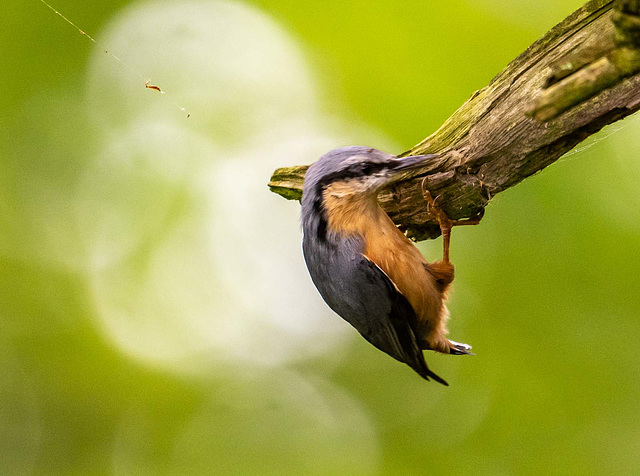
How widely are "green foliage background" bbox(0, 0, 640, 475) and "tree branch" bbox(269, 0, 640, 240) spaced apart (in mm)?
632

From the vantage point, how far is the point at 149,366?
13.5 feet

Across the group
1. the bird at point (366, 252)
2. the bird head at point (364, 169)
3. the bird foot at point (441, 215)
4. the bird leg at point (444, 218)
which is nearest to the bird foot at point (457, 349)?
the bird at point (366, 252)

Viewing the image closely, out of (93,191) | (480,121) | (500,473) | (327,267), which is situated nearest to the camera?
(480,121)

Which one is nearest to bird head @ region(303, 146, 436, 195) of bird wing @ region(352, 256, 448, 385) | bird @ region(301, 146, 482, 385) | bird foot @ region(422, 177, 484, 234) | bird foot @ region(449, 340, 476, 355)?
bird @ region(301, 146, 482, 385)

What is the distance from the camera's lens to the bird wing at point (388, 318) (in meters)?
2.33

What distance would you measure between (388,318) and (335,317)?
215 centimetres

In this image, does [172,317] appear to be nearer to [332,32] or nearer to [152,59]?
[152,59]

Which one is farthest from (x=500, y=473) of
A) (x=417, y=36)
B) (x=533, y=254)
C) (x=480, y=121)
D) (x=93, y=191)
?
(x=93, y=191)

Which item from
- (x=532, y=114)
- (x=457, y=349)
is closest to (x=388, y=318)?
(x=457, y=349)

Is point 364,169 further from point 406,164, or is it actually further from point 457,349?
point 457,349

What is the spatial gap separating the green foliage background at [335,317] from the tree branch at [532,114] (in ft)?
2.07

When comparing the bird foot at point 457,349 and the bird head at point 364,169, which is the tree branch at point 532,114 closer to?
the bird head at point 364,169

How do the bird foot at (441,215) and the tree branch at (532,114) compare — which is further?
the bird foot at (441,215)

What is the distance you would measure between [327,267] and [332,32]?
1.72 meters
